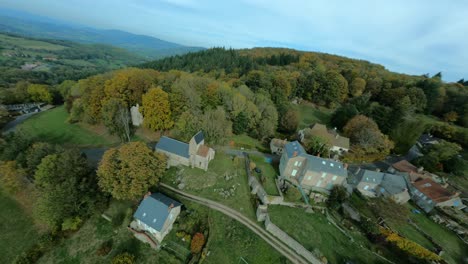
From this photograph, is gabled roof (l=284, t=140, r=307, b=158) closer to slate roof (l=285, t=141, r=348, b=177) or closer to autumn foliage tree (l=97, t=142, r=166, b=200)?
slate roof (l=285, t=141, r=348, b=177)

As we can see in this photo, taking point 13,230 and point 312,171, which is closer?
point 13,230

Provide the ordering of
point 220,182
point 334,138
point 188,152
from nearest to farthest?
point 220,182
point 188,152
point 334,138

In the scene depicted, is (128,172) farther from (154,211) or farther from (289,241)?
(289,241)

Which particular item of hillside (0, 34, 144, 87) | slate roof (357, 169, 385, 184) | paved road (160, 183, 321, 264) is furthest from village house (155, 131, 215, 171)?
hillside (0, 34, 144, 87)

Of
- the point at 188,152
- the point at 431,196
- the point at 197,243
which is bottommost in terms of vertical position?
the point at 197,243

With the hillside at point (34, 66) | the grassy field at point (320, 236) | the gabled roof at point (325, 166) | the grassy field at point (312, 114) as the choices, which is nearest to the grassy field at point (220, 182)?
the grassy field at point (320, 236)

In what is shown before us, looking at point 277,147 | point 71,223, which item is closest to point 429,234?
point 277,147

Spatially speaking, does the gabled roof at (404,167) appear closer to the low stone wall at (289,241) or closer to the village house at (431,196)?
the village house at (431,196)

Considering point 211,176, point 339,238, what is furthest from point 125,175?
point 339,238
